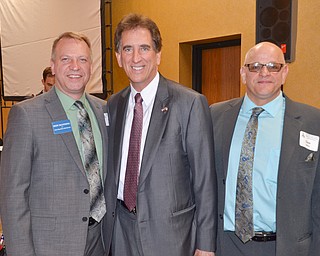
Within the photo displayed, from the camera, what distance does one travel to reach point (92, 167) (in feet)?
6.15

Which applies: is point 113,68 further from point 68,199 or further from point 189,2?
point 68,199

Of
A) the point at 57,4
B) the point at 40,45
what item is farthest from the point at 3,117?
the point at 57,4

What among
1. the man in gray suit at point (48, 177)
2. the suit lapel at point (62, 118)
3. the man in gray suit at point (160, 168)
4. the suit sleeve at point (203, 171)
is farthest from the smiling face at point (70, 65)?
the suit sleeve at point (203, 171)

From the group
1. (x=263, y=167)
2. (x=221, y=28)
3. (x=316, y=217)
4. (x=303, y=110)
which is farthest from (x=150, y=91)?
(x=221, y=28)

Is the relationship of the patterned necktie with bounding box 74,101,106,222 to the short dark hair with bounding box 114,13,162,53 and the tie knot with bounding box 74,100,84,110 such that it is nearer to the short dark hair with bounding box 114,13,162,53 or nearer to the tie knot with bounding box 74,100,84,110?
the tie knot with bounding box 74,100,84,110

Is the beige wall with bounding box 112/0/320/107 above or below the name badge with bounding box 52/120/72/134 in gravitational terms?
above

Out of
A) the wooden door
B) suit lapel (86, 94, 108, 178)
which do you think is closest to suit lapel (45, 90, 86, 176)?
suit lapel (86, 94, 108, 178)

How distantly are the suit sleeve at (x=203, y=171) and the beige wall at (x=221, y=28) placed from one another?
2592 millimetres

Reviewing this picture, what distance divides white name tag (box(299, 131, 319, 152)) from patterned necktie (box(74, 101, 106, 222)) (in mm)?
1102

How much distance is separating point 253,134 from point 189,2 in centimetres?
371

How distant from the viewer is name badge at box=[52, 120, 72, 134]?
1771 millimetres

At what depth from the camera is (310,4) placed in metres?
3.89

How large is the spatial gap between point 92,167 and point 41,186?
→ 0.28 m

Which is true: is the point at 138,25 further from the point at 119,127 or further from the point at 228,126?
the point at 228,126
